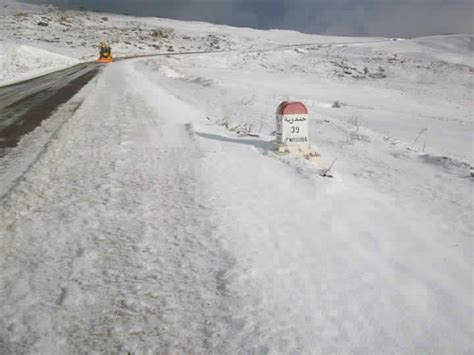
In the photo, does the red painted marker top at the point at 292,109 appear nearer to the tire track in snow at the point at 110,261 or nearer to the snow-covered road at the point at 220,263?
the snow-covered road at the point at 220,263

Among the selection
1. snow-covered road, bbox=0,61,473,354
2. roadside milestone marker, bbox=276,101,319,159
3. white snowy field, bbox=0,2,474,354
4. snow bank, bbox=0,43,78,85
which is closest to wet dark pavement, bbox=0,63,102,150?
white snowy field, bbox=0,2,474,354

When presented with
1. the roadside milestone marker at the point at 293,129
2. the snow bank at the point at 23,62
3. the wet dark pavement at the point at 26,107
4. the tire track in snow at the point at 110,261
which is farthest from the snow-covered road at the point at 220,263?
the snow bank at the point at 23,62

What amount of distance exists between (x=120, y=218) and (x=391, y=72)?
2907cm

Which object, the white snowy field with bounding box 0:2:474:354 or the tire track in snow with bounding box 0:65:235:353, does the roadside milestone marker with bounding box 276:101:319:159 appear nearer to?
the white snowy field with bounding box 0:2:474:354

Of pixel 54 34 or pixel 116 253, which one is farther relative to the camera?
pixel 54 34

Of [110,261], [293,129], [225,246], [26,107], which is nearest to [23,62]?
[26,107]

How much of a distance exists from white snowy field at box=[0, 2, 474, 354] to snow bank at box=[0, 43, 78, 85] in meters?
15.6

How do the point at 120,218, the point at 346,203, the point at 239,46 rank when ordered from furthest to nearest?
the point at 239,46 → the point at 346,203 → the point at 120,218

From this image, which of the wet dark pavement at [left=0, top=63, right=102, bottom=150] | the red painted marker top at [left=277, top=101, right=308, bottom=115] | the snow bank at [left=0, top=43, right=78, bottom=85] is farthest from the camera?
the snow bank at [left=0, top=43, right=78, bottom=85]

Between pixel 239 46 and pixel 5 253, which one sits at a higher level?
pixel 239 46

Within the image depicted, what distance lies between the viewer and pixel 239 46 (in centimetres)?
6147

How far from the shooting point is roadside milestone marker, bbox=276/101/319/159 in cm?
570

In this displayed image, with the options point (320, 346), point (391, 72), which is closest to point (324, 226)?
point (320, 346)

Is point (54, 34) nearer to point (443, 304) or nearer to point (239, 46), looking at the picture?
point (239, 46)
